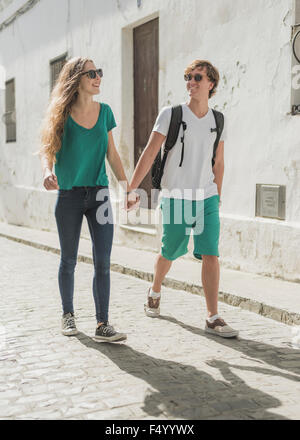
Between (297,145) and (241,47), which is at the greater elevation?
(241,47)

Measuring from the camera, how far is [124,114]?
9.59 metres

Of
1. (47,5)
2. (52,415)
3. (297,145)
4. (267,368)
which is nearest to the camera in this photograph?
(52,415)

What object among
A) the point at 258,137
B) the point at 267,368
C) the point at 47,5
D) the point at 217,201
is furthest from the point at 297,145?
the point at 47,5

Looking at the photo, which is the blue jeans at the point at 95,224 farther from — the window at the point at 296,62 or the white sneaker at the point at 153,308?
the window at the point at 296,62

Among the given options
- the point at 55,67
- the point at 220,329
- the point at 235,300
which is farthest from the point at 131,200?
the point at 55,67

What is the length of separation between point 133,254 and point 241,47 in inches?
123

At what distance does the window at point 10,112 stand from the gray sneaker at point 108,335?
10.9 metres

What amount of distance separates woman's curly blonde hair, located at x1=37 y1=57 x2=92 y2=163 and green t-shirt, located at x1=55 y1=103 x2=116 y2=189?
56 millimetres

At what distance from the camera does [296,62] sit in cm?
613

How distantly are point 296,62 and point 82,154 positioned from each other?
2.99m

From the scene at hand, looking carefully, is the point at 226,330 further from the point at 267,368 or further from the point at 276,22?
the point at 276,22

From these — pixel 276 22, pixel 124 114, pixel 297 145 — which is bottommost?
pixel 297 145

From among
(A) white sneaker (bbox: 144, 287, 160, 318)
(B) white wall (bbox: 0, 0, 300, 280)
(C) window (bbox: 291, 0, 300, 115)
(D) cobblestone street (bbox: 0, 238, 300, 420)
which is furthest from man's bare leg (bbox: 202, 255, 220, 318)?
(C) window (bbox: 291, 0, 300, 115)

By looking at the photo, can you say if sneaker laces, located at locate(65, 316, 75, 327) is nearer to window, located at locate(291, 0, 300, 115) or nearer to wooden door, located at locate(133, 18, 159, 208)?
window, located at locate(291, 0, 300, 115)
